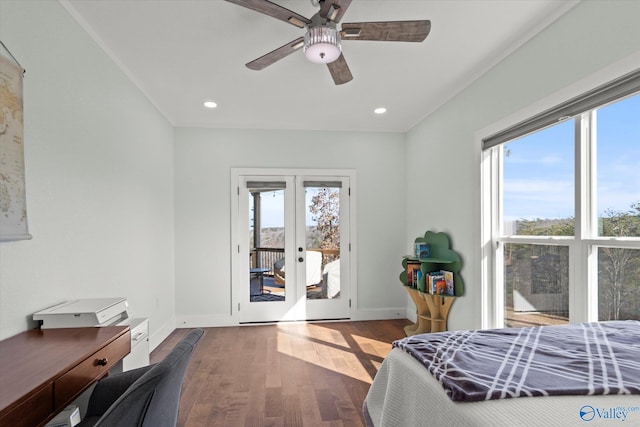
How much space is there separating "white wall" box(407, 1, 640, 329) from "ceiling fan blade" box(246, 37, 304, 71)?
1.70 m

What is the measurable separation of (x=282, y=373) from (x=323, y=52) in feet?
8.45

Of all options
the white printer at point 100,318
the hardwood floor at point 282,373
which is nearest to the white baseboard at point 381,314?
the hardwood floor at point 282,373

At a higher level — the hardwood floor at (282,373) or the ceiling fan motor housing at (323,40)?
the ceiling fan motor housing at (323,40)

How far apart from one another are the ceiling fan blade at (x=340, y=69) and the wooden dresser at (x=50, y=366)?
207 centimetres

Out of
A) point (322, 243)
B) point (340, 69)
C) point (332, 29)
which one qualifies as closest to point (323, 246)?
point (322, 243)

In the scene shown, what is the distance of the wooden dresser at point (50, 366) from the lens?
42.7 inches

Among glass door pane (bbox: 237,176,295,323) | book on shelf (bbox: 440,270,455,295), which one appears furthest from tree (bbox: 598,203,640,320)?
glass door pane (bbox: 237,176,295,323)

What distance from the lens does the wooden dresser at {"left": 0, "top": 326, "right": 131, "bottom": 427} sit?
1085mm

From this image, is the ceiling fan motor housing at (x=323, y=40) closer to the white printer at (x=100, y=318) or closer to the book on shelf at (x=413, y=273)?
the white printer at (x=100, y=318)

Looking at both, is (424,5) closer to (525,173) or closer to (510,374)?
(525,173)

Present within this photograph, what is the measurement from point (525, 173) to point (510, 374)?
212 cm

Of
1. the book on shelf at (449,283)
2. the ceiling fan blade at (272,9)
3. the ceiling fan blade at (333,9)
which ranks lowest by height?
the book on shelf at (449,283)

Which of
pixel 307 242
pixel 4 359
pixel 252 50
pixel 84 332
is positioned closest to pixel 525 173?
pixel 252 50

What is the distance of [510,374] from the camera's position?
114cm
